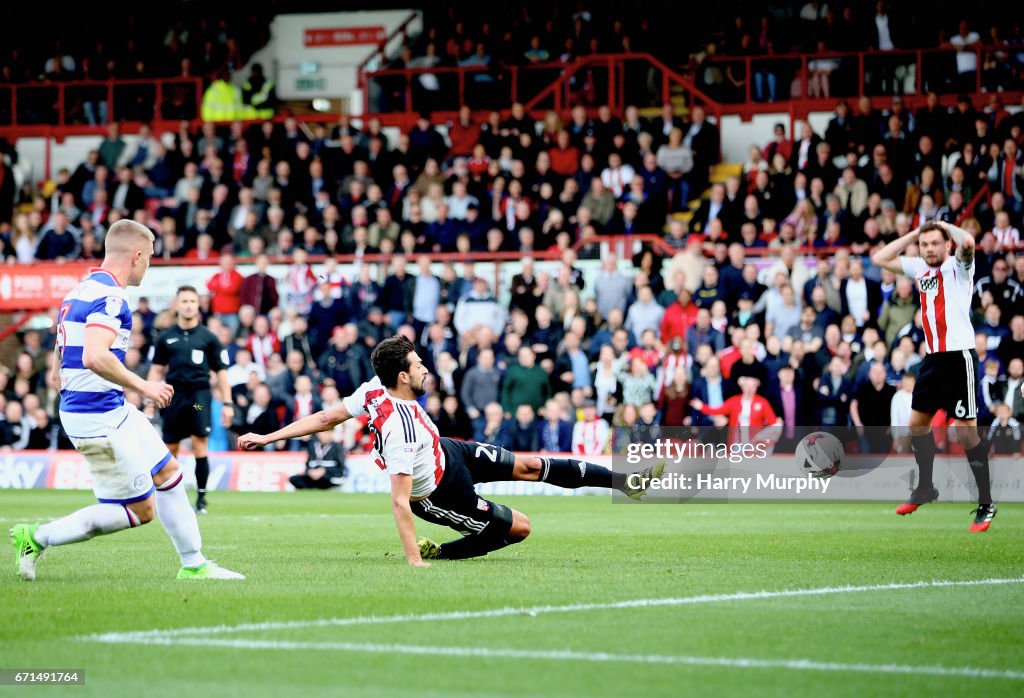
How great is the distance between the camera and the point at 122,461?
862cm

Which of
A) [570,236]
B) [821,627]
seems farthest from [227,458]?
[821,627]

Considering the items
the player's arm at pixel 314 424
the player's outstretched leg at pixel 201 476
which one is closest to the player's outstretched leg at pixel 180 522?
the player's arm at pixel 314 424

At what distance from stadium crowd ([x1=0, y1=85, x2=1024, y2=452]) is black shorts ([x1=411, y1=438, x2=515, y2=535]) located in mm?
10776

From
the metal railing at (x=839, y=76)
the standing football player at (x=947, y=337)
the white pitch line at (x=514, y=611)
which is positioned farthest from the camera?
the metal railing at (x=839, y=76)

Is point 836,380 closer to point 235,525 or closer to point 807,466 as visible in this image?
point 807,466

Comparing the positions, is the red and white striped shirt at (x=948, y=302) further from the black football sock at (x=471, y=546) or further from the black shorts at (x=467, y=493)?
the black football sock at (x=471, y=546)

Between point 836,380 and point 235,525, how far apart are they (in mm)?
9644

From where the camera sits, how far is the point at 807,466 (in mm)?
→ 20312

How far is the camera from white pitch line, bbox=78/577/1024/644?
6.96 metres

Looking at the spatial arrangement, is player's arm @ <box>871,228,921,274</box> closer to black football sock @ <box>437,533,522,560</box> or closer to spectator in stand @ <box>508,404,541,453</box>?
black football sock @ <box>437,533,522,560</box>

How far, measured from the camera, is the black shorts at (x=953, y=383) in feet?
42.1

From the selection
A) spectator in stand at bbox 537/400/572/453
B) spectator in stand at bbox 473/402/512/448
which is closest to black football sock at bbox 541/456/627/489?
spectator in stand at bbox 537/400/572/453

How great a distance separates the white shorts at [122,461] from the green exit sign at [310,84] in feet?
91.6

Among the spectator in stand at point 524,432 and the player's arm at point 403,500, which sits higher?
the player's arm at point 403,500
